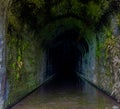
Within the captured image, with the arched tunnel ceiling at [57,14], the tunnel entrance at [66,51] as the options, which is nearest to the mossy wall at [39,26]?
the arched tunnel ceiling at [57,14]

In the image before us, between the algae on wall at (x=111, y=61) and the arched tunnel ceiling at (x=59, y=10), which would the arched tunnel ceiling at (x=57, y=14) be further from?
the algae on wall at (x=111, y=61)

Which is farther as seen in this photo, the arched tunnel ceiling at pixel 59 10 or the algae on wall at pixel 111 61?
the arched tunnel ceiling at pixel 59 10

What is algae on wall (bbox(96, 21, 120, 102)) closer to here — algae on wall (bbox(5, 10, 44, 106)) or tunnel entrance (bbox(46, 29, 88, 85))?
algae on wall (bbox(5, 10, 44, 106))

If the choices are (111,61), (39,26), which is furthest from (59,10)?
(111,61)

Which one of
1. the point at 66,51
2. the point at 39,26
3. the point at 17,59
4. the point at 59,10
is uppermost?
the point at 59,10

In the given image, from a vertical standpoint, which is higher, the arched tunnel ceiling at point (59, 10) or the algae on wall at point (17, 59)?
the arched tunnel ceiling at point (59, 10)

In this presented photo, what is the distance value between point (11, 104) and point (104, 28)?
543cm

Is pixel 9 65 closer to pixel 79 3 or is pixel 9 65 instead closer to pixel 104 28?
pixel 79 3

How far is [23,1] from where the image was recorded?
891 cm

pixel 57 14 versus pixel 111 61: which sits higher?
pixel 57 14

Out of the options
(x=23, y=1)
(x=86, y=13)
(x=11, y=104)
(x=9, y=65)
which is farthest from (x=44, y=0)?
(x=11, y=104)

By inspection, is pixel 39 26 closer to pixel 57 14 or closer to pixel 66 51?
pixel 57 14

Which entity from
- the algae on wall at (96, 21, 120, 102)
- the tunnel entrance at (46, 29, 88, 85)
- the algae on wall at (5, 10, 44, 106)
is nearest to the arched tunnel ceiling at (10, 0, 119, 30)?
the algae on wall at (5, 10, 44, 106)

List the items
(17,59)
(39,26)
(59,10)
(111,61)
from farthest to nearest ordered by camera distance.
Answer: (39,26) < (59,10) < (111,61) < (17,59)
